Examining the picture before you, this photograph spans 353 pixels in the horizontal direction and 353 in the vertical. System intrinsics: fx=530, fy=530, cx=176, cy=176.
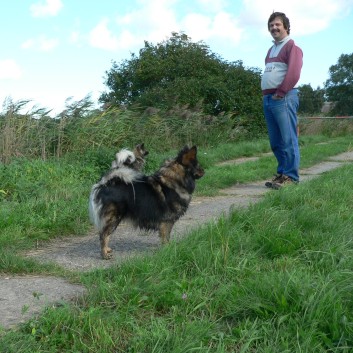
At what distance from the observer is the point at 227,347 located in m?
2.34

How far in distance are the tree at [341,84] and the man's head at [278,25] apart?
2449 inches

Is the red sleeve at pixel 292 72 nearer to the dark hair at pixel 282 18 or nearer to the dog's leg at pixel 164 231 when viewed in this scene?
the dark hair at pixel 282 18

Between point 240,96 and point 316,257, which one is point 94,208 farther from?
point 240,96

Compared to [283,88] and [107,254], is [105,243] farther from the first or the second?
[283,88]

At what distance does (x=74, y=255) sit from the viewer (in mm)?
4152

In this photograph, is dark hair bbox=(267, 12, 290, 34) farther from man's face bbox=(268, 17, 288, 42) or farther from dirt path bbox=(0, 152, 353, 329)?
dirt path bbox=(0, 152, 353, 329)

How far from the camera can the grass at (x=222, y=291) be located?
91.4 inches

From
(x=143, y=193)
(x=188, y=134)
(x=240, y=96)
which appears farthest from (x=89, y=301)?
(x=240, y=96)

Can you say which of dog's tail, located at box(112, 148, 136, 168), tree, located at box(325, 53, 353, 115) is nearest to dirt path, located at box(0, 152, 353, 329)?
dog's tail, located at box(112, 148, 136, 168)

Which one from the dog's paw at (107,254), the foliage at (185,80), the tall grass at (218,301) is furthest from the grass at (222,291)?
the foliage at (185,80)

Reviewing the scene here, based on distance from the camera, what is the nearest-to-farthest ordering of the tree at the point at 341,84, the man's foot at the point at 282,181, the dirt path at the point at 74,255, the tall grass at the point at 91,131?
the dirt path at the point at 74,255 < the man's foot at the point at 282,181 < the tall grass at the point at 91,131 < the tree at the point at 341,84

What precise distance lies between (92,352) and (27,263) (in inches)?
59.9

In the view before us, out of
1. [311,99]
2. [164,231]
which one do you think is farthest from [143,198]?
[311,99]

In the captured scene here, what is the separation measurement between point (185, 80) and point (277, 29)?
1654 centimetres
